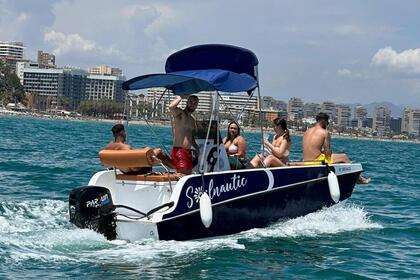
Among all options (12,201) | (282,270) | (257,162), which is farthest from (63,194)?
(282,270)

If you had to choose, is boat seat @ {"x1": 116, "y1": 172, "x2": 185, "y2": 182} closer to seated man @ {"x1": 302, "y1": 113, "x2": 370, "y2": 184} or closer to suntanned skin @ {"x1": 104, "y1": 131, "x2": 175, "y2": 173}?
suntanned skin @ {"x1": 104, "y1": 131, "x2": 175, "y2": 173}

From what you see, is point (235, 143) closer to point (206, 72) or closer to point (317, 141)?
point (317, 141)

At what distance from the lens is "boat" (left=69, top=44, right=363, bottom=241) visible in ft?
33.2

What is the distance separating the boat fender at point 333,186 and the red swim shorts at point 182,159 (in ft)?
8.93

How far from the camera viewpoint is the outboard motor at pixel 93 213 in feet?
33.2

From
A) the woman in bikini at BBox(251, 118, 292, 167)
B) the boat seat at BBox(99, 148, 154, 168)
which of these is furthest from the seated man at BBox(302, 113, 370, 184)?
the boat seat at BBox(99, 148, 154, 168)

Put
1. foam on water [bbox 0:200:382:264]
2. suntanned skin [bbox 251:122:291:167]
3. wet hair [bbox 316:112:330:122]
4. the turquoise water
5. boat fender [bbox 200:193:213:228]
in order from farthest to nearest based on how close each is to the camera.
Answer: wet hair [bbox 316:112:330:122] → suntanned skin [bbox 251:122:291:167] → boat fender [bbox 200:193:213:228] → foam on water [bbox 0:200:382:264] → the turquoise water

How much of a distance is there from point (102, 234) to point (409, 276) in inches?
156

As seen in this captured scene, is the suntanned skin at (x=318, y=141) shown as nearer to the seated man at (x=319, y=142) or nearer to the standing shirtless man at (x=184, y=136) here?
the seated man at (x=319, y=142)

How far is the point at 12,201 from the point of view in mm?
13906

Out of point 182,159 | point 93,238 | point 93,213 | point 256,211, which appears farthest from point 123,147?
point 256,211

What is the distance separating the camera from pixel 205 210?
33.6 feet

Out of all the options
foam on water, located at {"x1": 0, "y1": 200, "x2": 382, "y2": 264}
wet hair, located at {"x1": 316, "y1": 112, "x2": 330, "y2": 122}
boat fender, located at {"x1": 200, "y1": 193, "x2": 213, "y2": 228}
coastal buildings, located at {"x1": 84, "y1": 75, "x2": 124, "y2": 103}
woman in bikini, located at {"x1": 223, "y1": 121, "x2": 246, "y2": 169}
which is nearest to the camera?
foam on water, located at {"x1": 0, "y1": 200, "x2": 382, "y2": 264}

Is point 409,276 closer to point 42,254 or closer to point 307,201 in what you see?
point 307,201
